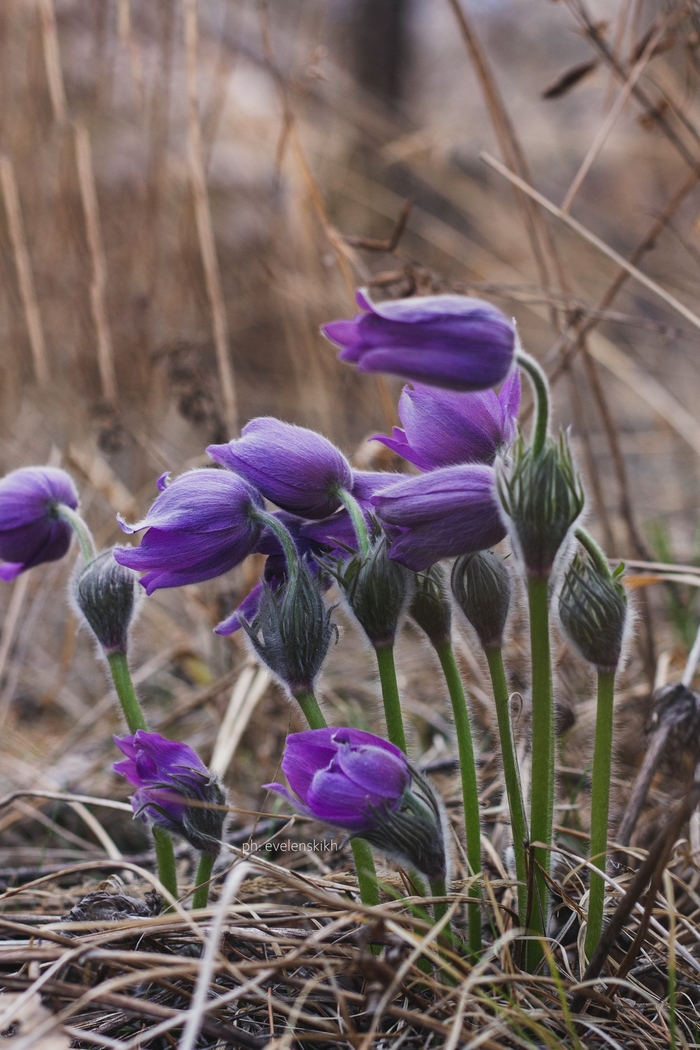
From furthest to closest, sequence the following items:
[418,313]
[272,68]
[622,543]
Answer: [622,543]
[272,68]
[418,313]

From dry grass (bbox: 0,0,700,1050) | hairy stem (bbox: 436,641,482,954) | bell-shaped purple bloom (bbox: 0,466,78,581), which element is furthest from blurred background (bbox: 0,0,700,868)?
hairy stem (bbox: 436,641,482,954)

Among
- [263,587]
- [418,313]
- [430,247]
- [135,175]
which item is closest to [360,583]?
[263,587]

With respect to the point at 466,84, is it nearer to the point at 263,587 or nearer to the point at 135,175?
the point at 135,175

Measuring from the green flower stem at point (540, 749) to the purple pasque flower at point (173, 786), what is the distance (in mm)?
309

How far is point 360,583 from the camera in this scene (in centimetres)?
82

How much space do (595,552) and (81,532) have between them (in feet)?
1.87

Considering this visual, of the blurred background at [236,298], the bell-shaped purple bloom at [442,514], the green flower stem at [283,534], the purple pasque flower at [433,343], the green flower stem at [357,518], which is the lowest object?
the blurred background at [236,298]

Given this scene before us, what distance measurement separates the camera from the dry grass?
2.67 feet

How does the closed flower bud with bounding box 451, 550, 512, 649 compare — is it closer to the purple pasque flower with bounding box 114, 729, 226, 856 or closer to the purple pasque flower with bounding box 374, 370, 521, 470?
the purple pasque flower with bounding box 374, 370, 521, 470

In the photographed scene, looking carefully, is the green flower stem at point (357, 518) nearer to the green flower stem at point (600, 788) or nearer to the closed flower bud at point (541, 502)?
the closed flower bud at point (541, 502)

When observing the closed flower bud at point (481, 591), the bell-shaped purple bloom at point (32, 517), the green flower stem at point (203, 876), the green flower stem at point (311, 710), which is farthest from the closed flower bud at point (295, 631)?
the bell-shaped purple bloom at point (32, 517)

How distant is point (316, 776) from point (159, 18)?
222 cm

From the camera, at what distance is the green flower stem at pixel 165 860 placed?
1.02 meters

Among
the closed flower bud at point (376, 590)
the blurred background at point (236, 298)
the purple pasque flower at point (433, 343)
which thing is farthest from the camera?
the blurred background at point (236, 298)
